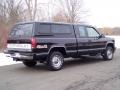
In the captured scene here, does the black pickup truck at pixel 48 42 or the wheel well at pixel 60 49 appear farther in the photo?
the wheel well at pixel 60 49

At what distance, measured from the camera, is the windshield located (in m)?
10.5

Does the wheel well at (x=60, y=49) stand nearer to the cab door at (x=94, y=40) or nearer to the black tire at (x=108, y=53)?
the cab door at (x=94, y=40)

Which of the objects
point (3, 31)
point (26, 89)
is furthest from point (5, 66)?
point (3, 31)

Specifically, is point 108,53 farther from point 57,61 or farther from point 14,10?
point 14,10

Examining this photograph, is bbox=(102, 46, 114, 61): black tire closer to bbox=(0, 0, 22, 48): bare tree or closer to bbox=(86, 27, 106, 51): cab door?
bbox=(86, 27, 106, 51): cab door

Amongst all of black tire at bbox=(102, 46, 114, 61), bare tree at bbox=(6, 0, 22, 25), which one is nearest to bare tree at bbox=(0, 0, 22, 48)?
bare tree at bbox=(6, 0, 22, 25)

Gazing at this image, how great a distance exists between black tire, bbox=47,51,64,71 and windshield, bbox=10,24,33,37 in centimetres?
125

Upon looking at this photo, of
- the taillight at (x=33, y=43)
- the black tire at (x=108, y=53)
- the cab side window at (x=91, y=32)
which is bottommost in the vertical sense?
the black tire at (x=108, y=53)

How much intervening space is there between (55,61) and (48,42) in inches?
34.0

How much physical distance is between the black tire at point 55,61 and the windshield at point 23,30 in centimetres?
125

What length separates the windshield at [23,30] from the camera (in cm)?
1046

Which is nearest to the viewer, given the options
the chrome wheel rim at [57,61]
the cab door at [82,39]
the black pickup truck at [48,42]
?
the black pickup truck at [48,42]

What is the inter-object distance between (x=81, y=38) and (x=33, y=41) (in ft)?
9.59

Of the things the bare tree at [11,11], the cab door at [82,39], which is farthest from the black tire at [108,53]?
the bare tree at [11,11]
